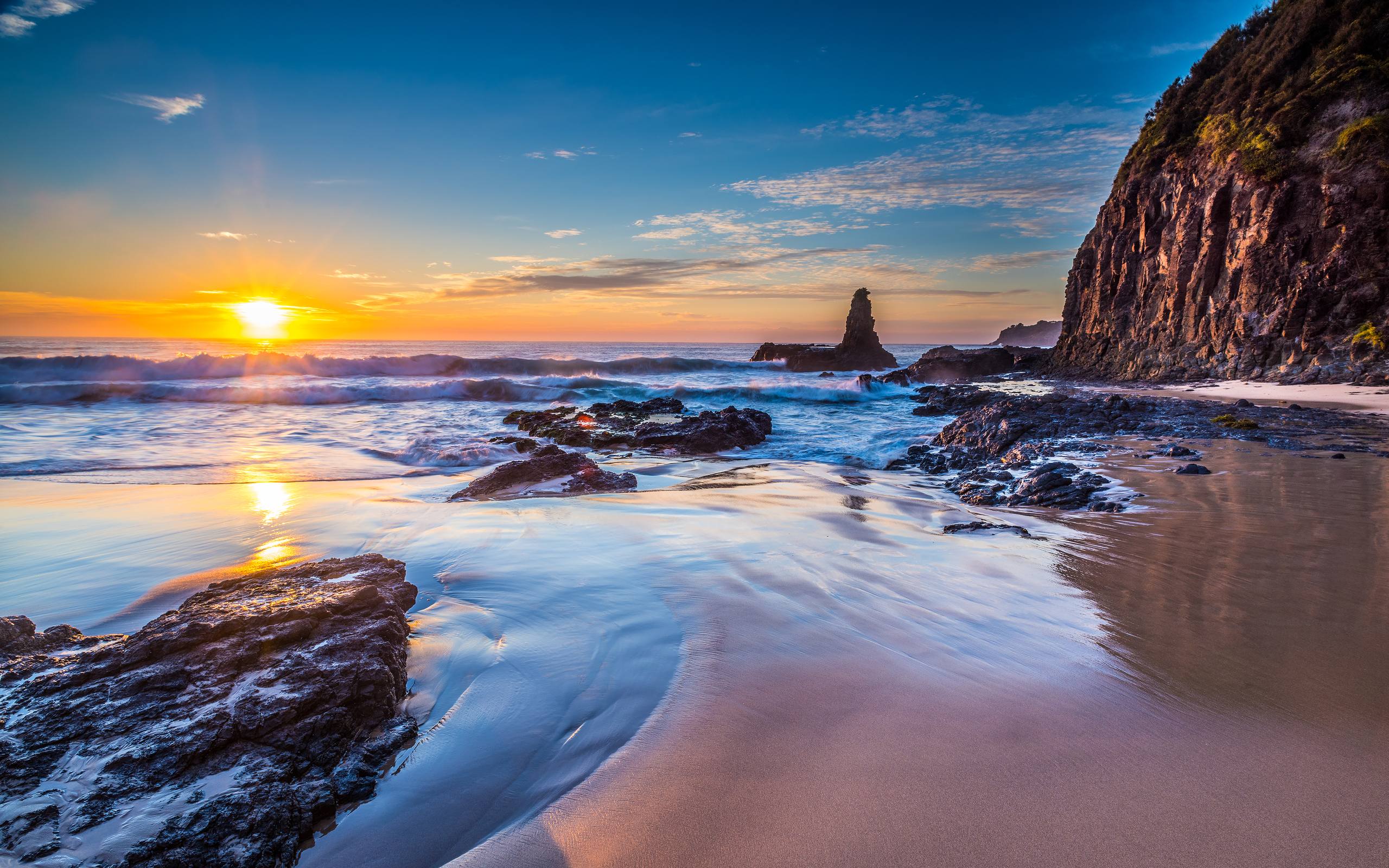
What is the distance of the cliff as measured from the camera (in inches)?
621

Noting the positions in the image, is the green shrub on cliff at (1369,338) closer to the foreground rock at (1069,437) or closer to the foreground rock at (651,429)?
the foreground rock at (1069,437)

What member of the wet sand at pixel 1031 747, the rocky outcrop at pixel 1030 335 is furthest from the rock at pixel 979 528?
the rocky outcrop at pixel 1030 335

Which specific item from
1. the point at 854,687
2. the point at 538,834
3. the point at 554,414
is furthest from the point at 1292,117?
the point at 538,834

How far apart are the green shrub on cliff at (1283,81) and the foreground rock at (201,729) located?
2539cm

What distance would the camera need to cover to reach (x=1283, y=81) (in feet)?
63.2

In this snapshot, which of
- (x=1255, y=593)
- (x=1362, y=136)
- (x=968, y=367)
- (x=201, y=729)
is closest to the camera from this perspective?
(x=201, y=729)

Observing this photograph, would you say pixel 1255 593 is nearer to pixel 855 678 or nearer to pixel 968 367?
pixel 855 678

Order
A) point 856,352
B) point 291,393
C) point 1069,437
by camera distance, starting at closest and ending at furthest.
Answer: point 1069,437 → point 291,393 → point 856,352

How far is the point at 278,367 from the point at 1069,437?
29.9 m

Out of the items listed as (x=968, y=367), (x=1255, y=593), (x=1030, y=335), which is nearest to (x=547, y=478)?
(x=1255, y=593)

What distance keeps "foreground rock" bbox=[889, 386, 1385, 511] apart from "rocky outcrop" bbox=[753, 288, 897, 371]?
99.8ft

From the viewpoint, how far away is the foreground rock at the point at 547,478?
6457 mm

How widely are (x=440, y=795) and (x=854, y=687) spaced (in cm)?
156

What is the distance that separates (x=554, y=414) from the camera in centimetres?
1495
